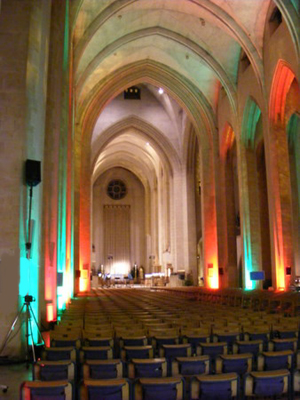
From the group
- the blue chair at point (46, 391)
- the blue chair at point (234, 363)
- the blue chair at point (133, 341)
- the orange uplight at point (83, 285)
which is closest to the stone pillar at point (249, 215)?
the orange uplight at point (83, 285)

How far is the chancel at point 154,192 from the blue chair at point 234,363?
0.07 feet

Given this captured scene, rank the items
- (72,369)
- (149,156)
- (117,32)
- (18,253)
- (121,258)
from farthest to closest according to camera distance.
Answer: (121,258) → (149,156) → (117,32) → (18,253) → (72,369)

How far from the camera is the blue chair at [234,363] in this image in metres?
4.45

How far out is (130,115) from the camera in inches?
1363

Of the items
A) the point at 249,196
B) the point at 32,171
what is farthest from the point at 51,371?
the point at 249,196

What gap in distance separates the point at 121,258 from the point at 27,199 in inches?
1663

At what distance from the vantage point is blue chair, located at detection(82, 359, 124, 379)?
430cm

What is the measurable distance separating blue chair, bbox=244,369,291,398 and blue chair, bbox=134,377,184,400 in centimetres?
66

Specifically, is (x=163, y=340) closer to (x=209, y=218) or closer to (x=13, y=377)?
(x=13, y=377)

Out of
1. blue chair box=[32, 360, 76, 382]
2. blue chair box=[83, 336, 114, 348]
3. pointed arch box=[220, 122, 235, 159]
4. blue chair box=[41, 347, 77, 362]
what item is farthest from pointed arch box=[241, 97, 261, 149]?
blue chair box=[32, 360, 76, 382]

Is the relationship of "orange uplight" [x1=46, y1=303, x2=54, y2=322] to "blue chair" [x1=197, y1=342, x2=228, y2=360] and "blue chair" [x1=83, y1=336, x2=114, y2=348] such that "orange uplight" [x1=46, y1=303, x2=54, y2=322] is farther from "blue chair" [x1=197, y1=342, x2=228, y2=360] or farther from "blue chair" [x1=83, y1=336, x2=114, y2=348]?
"blue chair" [x1=197, y1=342, x2=228, y2=360]

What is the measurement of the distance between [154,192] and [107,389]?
42.0 m

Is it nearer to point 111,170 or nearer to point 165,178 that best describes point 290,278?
point 165,178

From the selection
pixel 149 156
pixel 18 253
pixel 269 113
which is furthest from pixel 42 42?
pixel 149 156
